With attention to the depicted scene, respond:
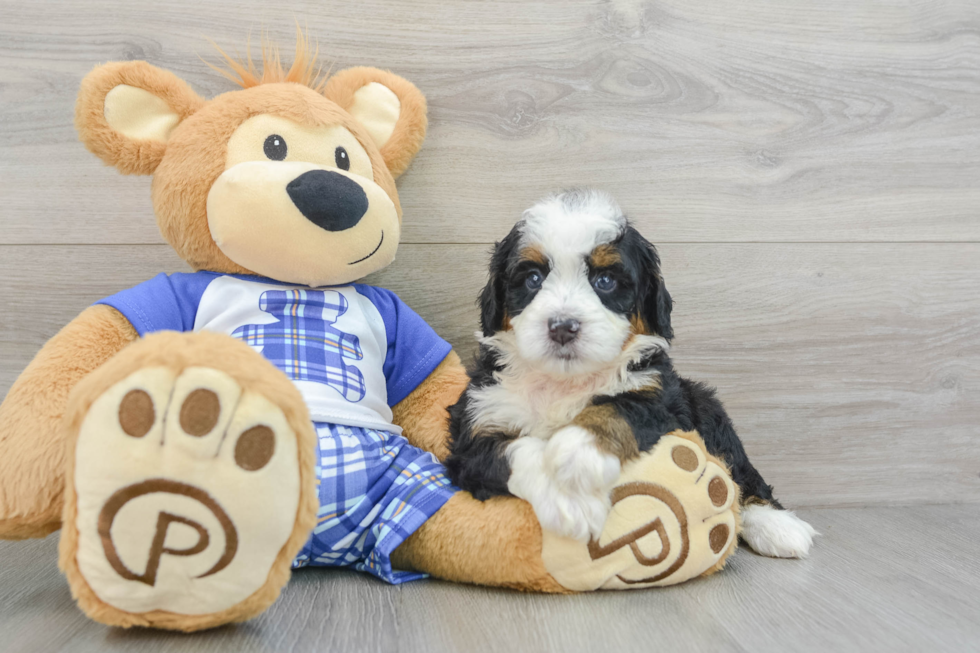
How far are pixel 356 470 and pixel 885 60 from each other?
1.98 meters

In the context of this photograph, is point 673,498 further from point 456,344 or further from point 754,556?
point 456,344

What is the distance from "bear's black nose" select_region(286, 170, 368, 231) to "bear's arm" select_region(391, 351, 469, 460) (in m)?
0.47

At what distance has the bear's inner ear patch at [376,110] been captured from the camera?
5.66 feet

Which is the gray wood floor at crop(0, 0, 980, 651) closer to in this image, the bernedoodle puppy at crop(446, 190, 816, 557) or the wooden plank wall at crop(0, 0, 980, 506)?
the wooden plank wall at crop(0, 0, 980, 506)

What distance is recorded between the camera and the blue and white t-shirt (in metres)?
1.44

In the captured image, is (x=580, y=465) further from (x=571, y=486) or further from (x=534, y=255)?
(x=534, y=255)

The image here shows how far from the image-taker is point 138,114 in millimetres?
1521

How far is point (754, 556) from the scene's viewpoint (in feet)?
5.31

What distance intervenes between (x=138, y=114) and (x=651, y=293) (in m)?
1.21

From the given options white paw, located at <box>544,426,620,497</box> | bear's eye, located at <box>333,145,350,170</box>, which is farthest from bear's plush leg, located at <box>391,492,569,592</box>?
bear's eye, located at <box>333,145,350,170</box>

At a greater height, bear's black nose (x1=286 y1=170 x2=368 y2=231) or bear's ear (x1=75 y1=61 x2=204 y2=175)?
bear's ear (x1=75 y1=61 x2=204 y2=175)

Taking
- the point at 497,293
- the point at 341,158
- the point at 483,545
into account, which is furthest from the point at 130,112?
the point at 483,545

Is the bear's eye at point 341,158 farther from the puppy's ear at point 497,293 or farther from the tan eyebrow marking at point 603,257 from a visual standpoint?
the tan eyebrow marking at point 603,257

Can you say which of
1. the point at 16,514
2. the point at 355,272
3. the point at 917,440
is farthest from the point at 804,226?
the point at 16,514
